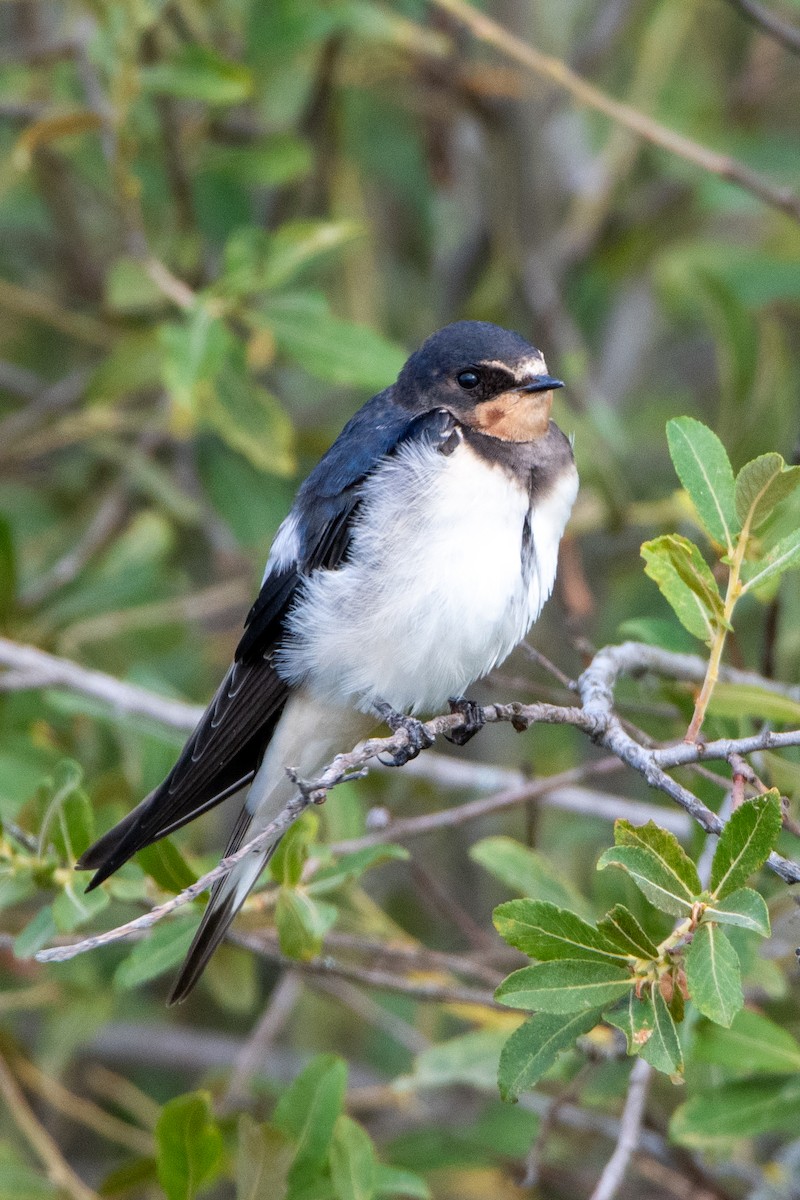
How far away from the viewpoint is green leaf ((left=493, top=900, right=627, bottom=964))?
1664 mm

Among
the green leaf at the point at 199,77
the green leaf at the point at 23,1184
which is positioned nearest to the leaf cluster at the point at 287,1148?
the green leaf at the point at 23,1184

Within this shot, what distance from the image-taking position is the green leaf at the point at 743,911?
1541 millimetres

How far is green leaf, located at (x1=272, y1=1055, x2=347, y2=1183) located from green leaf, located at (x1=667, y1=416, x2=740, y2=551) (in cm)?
99

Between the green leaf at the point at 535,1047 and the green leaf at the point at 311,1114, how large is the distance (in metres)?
0.52

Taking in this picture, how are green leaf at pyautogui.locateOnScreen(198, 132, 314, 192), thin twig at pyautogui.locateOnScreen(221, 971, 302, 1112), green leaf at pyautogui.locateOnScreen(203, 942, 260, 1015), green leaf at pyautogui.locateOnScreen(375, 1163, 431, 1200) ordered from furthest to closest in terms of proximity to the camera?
1. green leaf at pyautogui.locateOnScreen(198, 132, 314, 192)
2. green leaf at pyautogui.locateOnScreen(203, 942, 260, 1015)
3. thin twig at pyautogui.locateOnScreen(221, 971, 302, 1112)
4. green leaf at pyautogui.locateOnScreen(375, 1163, 431, 1200)

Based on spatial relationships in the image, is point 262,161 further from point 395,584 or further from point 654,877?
point 654,877

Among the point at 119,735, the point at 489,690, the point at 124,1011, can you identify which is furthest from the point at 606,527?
the point at 124,1011

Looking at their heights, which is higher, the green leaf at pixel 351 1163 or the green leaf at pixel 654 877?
the green leaf at pixel 654 877

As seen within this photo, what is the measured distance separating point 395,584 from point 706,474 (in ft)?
2.42

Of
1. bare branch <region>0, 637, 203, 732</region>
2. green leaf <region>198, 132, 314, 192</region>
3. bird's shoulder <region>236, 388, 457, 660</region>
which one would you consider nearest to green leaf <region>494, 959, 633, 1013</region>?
bird's shoulder <region>236, 388, 457, 660</region>

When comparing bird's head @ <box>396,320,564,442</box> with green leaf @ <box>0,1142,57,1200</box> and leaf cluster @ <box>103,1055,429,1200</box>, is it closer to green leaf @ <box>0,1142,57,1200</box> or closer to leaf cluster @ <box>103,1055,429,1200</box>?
leaf cluster @ <box>103,1055,429,1200</box>

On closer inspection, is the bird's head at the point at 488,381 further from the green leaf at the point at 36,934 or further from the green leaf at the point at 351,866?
the green leaf at the point at 36,934

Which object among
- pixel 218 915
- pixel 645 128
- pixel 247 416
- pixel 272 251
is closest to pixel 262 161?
pixel 272 251

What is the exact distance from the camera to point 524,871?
102 inches
